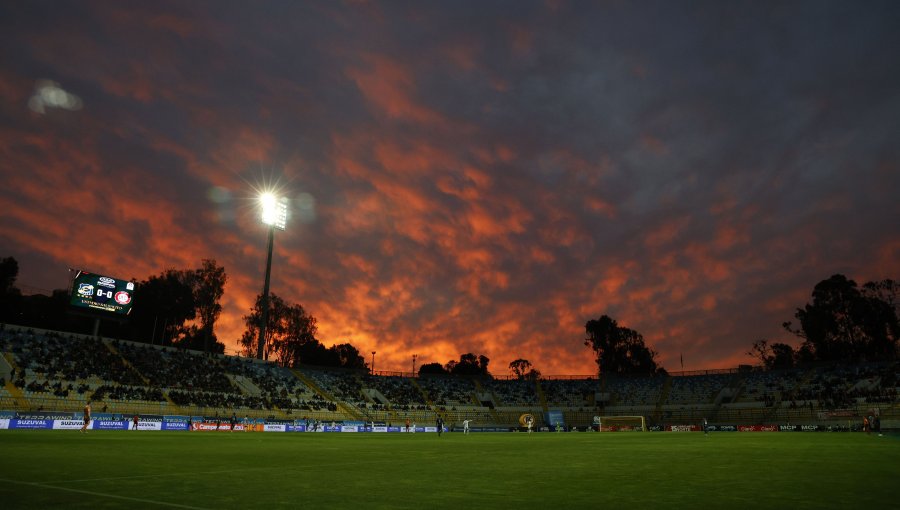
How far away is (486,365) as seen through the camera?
177 meters

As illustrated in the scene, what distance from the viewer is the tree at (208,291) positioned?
8631cm

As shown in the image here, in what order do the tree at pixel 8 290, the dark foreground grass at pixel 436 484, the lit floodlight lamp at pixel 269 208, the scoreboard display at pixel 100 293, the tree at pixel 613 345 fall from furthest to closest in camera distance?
1. the tree at pixel 613 345
2. the lit floodlight lamp at pixel 269 208
3. the tree at pixel 8 290
4. the scoreboard display at pixel 100 293
5. the dark foreground grass at pixel 436 484

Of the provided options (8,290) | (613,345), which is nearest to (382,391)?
(8,290)

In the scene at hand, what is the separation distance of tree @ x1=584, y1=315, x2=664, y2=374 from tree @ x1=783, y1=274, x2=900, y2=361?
4007 cm

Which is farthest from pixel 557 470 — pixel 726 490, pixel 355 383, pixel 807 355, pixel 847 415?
pixel 807 355

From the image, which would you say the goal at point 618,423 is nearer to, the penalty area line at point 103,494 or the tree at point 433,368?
the penalty area line at point 103,494

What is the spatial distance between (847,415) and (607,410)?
35.2 meters

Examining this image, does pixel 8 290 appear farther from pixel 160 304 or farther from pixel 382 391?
pixel 382 391

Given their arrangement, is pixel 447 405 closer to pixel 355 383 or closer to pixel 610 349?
pixel 355 383

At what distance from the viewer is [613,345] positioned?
13338cm

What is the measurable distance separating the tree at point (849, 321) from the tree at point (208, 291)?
109m

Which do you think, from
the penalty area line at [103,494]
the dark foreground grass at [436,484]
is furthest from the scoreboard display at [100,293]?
the penalty area line at [103,494]

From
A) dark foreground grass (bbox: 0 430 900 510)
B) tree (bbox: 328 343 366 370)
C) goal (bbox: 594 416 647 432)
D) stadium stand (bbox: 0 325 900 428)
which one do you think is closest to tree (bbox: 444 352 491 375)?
tree (bbox: 328 343 366 370)

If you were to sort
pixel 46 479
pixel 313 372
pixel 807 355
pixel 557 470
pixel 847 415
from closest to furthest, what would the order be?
1. pixel 46 479
2. pixel 557 470
3. pixel 847 415
4. pixel 313 372
5. pixel 807 355
